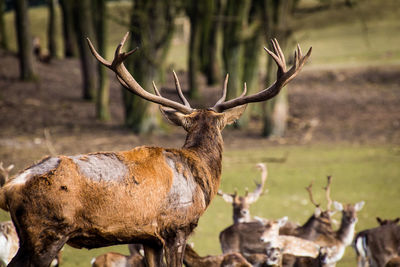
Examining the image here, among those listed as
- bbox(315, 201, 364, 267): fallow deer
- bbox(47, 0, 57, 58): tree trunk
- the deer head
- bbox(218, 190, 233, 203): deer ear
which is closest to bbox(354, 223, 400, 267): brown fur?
bbox(315, 201, 364, 267): fallow deer

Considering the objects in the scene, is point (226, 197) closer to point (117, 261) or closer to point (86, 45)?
point (117, 261)

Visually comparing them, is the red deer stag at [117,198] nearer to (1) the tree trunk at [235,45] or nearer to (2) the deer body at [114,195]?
(2) the deer body at [114,195]

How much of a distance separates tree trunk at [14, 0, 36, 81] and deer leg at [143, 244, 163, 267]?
1739 centimetres

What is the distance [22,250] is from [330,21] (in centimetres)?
4732

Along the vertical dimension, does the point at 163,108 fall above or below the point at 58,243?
above

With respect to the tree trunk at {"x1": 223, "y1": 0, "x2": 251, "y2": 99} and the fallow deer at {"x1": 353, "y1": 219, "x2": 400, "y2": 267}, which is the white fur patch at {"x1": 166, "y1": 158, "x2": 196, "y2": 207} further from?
the tree trunk at {"x1": 223, "y1": 0, "x2": 251, "y2": 99}

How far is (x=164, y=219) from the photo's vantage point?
5539 mm

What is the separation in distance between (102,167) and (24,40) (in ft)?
58.6

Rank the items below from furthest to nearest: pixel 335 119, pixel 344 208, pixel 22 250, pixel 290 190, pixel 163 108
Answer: pixel 335 119, pixel 290 190, pixel 344 208, pixel 163 108, pixel 22 250

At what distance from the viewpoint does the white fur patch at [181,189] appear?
5.61 meters

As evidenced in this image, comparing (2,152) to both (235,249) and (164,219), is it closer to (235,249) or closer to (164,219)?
(235,249)

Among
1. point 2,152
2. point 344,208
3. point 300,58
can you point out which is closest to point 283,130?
point 2,152

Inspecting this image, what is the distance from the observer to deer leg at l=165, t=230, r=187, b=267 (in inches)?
222

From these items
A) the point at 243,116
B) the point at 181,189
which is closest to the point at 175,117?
the point at 181,189
